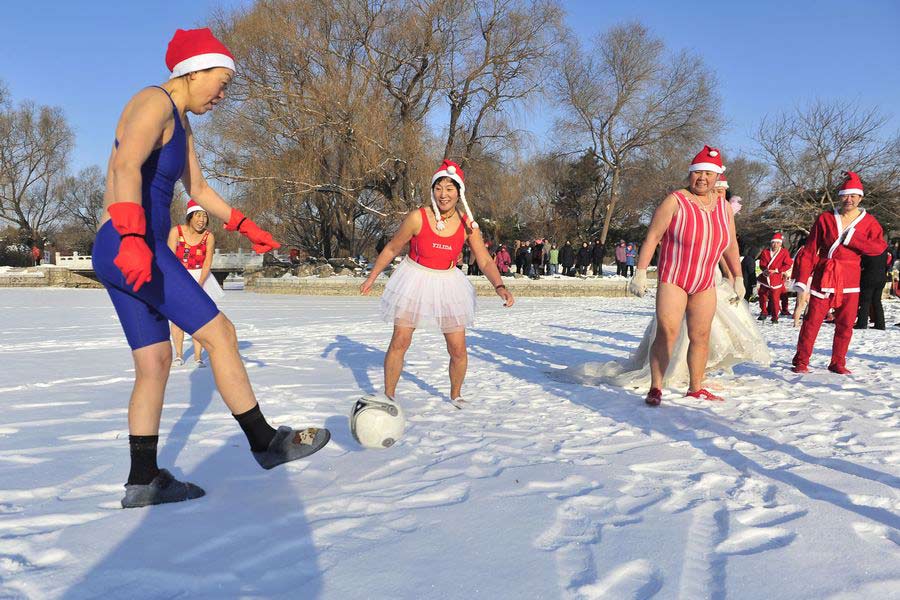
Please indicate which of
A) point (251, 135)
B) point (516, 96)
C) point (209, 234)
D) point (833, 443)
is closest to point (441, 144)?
point (516, 96)

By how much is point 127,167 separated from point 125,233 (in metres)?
0.28

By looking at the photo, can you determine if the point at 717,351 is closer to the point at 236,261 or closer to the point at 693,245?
the point at 693,245

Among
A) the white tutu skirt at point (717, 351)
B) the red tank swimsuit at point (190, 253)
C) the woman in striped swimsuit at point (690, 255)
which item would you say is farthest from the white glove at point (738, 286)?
the red tank swimsuit at point (190, 253)

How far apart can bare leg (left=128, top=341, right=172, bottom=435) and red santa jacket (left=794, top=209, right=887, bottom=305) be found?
6.52 m

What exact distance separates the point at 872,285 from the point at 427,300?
9077 mm

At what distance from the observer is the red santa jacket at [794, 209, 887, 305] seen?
6.77m

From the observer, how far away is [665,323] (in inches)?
210

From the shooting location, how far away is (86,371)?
6.59 meters

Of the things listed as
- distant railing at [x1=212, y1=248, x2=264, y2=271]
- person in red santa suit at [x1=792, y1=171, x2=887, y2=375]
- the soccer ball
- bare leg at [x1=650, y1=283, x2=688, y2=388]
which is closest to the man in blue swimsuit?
the soccer ball

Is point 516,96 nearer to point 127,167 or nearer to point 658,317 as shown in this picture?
point 658,317

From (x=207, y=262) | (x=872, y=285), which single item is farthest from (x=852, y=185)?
(x=207, y=262)

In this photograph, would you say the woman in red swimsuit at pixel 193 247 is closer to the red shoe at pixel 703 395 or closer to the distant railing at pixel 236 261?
the red shoe at pixel 703 395

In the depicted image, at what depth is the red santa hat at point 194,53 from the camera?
9.46 ft

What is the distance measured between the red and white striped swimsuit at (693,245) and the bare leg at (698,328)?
10 cm
